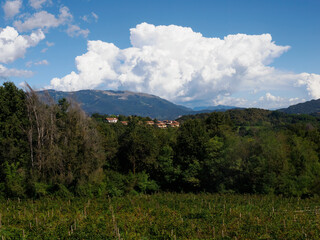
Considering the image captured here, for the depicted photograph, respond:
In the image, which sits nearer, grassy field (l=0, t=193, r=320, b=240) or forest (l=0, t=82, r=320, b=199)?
grassy field (l=0, t=193, r=320, b=240)

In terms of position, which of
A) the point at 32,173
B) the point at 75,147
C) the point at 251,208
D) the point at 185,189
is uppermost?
the point at 75,147

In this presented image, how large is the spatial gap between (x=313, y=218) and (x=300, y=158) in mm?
15188

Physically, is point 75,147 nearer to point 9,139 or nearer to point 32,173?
point 32,173

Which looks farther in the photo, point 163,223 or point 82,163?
point 82,163

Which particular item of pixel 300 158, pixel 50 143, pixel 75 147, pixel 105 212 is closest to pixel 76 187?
pixel 75 147

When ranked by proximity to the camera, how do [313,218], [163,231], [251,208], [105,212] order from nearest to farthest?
[163,231] → [313,218] → [105,212] → [251,208]

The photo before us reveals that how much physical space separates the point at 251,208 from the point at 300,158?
47.0 feet

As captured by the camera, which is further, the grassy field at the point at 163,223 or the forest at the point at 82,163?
the forest at the point at 82,163

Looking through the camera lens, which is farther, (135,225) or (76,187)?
(76,187)

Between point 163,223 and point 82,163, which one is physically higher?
point 82,163

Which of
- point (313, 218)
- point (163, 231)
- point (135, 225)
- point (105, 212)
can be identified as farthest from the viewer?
point (105, 212)

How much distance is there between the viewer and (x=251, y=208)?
67.4 ft

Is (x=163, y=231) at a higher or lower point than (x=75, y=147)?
lower

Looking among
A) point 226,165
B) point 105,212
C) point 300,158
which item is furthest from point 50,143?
point 300,158
